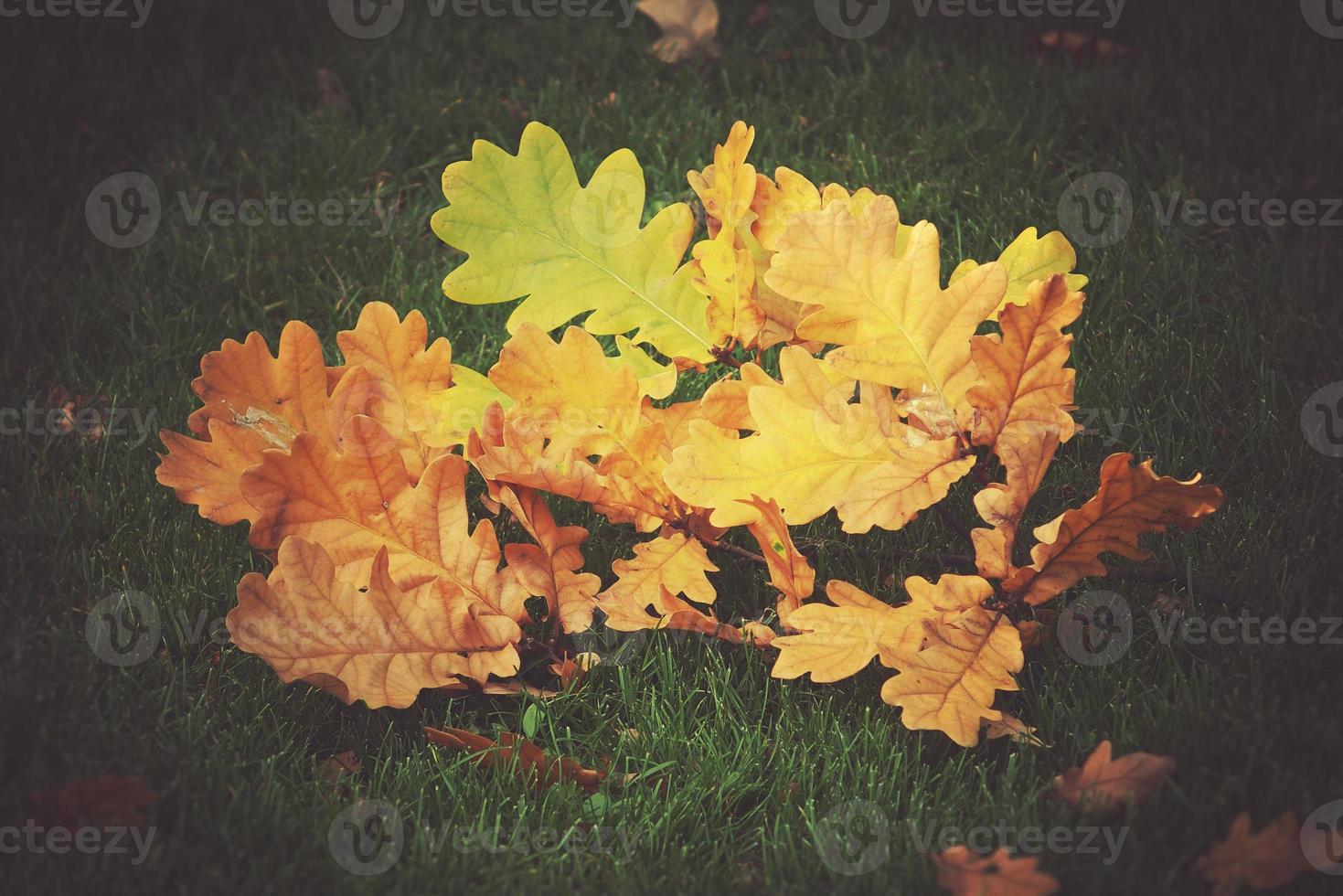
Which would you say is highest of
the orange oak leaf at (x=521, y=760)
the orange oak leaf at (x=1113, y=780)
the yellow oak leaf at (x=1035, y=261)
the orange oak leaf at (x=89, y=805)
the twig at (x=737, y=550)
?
the yellow oak leaf at (x=1035, y=261)

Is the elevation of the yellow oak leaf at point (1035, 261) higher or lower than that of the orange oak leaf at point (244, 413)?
higher

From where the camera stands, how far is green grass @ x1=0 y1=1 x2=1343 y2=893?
1.72m

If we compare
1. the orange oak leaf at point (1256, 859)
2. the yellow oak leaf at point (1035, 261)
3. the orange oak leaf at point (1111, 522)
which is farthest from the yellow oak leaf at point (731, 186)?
the orange oak leaf at point (1256, 859)

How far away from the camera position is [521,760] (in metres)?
1.88

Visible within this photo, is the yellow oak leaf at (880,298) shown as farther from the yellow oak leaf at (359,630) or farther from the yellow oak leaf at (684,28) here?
the yellow oak leaf at (684,28)

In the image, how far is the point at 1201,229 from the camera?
291cm

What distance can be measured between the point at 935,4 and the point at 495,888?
9.45 ft

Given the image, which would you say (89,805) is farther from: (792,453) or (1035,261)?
(1035,261)

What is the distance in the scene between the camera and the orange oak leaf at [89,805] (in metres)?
1.62

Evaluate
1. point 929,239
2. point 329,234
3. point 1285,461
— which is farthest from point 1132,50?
point 329,234

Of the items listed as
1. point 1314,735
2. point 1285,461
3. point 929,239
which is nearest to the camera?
point 1314,735

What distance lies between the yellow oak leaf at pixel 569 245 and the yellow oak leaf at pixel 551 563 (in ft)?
1.03

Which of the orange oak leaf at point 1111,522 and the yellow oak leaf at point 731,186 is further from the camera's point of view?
the yellow oak leaf at point 731,186

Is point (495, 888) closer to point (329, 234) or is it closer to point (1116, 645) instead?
point (1116, 645)
